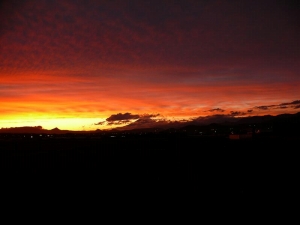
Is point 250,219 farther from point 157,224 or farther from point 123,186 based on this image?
point 123,186

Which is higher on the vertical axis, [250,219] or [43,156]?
[43,156]

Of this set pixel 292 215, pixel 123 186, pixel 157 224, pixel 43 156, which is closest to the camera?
pixel 157 224

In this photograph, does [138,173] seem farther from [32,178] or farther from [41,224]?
[41,224]

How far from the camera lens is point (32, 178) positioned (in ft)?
61.4

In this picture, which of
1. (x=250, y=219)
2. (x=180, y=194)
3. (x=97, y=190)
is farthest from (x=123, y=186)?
(x=250, y=219)

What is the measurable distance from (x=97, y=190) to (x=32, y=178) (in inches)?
236

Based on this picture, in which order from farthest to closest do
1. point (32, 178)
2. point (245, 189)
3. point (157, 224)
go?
point (32, 178) < point (245, 189) < point (157, 224)

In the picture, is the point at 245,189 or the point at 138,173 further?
the point at 138,173

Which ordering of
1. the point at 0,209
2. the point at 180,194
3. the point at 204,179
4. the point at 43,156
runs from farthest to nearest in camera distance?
the point at 43,156 < the point at 204,179 < the point at 180,194 < the point at 0,209

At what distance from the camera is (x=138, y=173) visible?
19047mm

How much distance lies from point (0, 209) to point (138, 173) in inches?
338

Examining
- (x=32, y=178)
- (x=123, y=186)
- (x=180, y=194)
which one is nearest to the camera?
(x=180, y=194)

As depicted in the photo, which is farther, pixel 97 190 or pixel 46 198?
pixel 97 190

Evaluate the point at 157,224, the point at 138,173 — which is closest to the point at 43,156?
the point at 138,173
